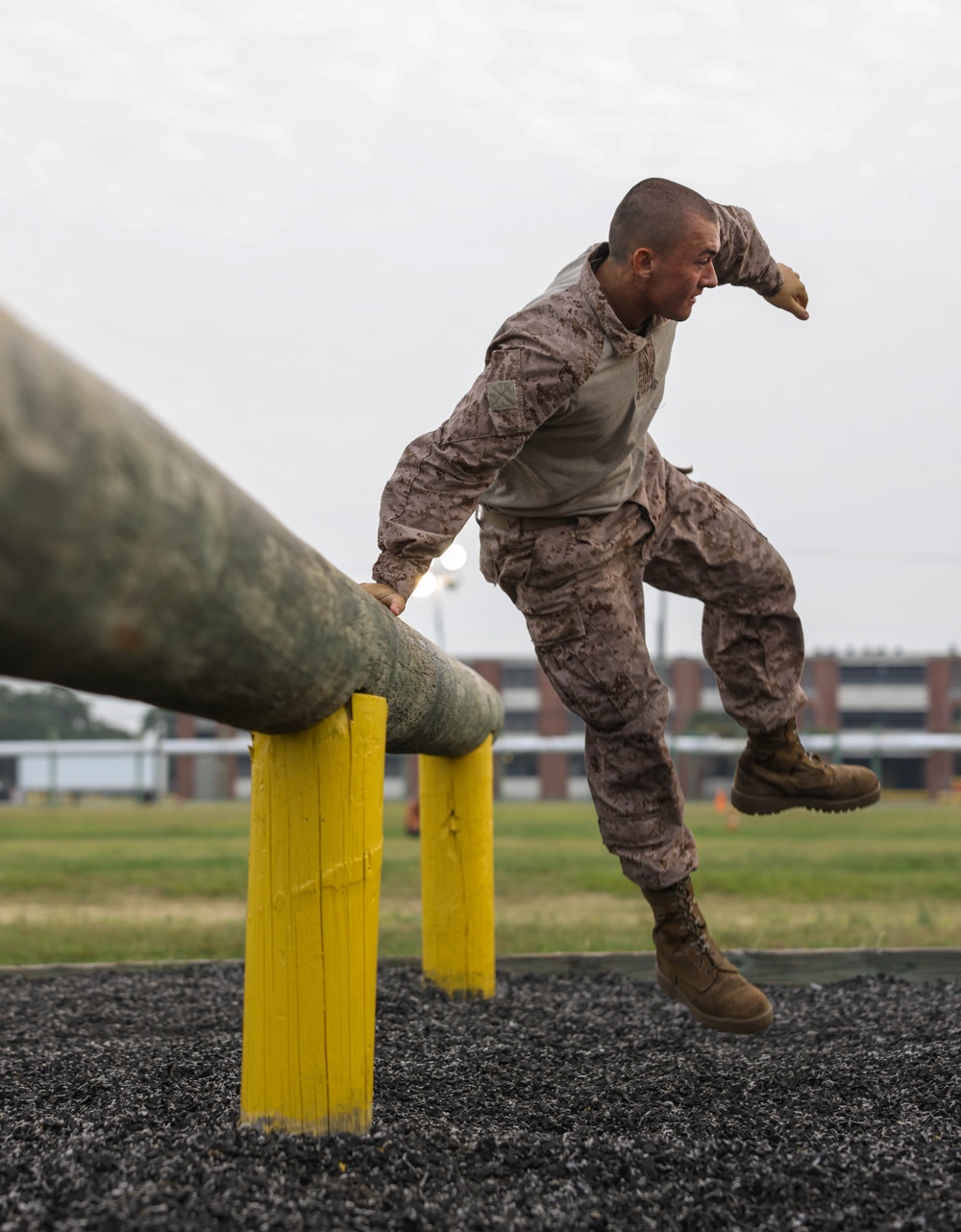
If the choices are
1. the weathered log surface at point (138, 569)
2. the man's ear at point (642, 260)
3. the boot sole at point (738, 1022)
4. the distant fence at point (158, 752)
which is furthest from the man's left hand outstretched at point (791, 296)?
the distant fence at point (158, 752)

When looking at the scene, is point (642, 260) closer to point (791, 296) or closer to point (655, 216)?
point (655, 216)

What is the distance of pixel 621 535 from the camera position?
333 centimetres

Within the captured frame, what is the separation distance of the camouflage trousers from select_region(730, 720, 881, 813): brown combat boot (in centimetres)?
22

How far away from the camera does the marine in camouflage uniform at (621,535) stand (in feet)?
9.06

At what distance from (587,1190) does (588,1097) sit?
783 millimetres

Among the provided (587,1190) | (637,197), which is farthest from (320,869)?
(637,197)

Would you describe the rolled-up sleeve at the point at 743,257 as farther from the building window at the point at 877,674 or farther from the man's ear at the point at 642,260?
the building window at the point at 877,674

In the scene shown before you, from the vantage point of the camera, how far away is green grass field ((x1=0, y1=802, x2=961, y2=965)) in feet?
21.1

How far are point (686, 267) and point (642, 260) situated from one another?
11cm

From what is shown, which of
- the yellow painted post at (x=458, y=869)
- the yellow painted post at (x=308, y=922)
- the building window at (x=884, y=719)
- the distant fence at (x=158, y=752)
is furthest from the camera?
the building window at (x=884, y=719)

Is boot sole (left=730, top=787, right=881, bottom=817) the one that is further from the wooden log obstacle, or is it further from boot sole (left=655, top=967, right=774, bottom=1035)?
the wooden log obstacle

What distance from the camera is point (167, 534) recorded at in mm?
1277

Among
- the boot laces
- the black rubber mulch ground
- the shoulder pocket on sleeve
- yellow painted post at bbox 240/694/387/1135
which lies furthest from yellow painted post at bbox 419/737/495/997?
yellow painted post at bbox 240/694/387/1135

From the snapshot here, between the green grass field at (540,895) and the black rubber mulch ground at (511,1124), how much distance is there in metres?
2.27
